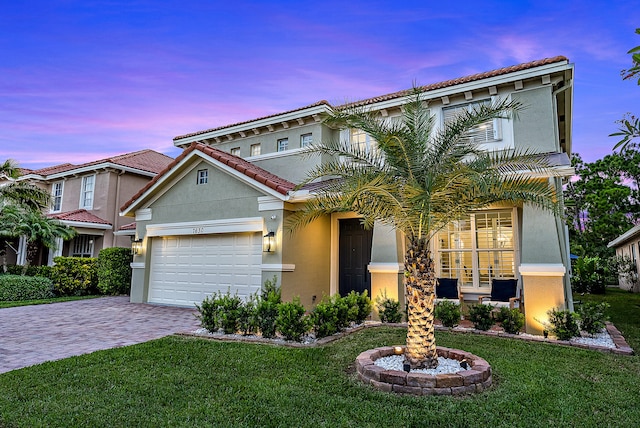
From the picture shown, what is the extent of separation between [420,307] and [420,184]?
1795 millimetres

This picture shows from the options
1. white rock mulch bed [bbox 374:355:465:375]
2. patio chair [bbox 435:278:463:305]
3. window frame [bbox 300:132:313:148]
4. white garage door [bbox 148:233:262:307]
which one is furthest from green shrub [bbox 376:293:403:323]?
window frame [bbox 300:132:313:148]

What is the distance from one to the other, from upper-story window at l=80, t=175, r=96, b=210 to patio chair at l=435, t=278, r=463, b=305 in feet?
57.3

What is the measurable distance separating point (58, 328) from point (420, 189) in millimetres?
8821

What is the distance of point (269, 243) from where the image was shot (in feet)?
33.7

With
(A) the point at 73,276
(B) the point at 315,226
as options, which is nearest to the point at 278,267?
(B) the point at 315,226

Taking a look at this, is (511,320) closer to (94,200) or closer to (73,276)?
(73,276)

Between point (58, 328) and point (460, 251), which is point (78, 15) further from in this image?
point (460, 251)

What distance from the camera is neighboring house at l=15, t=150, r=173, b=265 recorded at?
17875mm

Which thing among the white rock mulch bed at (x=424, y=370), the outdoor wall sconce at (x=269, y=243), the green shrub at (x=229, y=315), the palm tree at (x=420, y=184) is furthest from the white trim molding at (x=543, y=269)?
the outdoor wall sconce at (x=269, y=243)

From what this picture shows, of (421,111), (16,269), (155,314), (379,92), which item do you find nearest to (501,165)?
(421,111)

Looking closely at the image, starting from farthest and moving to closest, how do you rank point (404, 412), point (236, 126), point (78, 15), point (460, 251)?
1. point (236, 126)
2. point (78, 15)
3. point (460, 251)
4. point (404, 412)

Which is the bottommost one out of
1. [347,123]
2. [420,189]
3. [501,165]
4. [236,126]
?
[420,189]

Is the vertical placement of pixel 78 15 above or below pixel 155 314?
above

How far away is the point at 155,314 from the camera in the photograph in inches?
419
